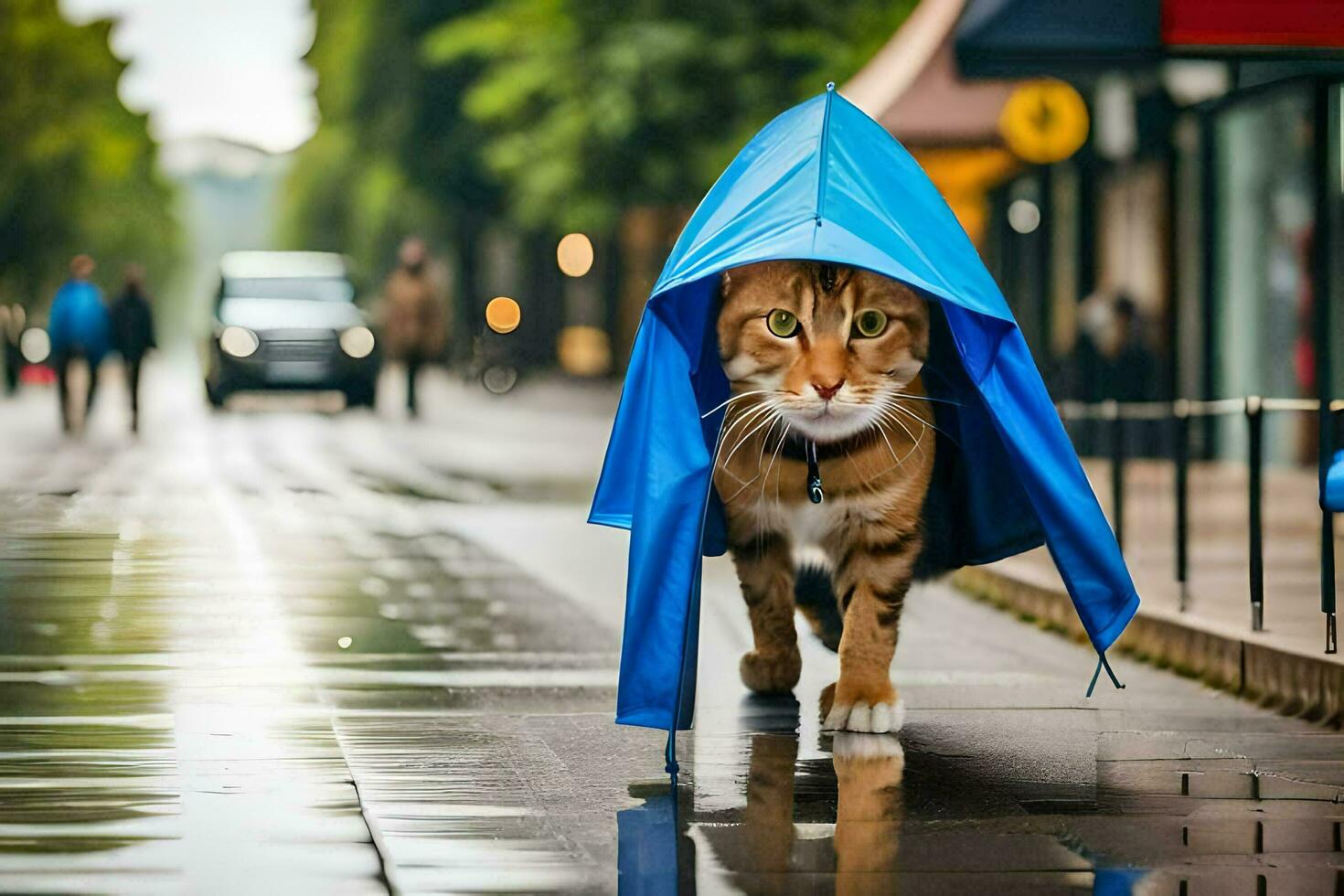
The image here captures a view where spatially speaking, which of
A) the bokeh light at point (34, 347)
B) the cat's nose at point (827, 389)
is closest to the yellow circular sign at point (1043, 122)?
the cat's nose at point (827, 389)

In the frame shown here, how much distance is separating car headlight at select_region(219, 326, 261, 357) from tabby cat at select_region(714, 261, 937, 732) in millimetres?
25563

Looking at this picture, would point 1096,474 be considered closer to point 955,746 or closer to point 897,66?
point 897,66

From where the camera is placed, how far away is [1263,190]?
23.4m

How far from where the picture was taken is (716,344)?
26.0 ft

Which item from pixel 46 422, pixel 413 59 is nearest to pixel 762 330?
pixel 46 422

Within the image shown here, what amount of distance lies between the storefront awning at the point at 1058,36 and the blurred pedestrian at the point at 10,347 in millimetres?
34710

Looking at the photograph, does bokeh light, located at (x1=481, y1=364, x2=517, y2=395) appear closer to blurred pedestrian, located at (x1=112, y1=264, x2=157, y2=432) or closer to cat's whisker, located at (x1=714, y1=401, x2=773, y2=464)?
blurred pedestrian, located at (x1=112, y1=264, x2=157, y2=432)

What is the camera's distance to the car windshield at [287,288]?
34156 mm

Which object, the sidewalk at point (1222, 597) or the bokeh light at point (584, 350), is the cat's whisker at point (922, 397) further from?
the bokeh light at point (584, 350)

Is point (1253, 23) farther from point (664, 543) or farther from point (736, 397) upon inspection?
point (664, 543)

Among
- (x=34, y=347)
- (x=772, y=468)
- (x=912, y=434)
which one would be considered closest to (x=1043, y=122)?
(x=912, y=434)

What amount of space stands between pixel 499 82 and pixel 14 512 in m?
23.3

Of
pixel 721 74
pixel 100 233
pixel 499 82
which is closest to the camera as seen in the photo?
pixel 721 74

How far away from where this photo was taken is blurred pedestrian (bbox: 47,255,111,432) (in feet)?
92.6
